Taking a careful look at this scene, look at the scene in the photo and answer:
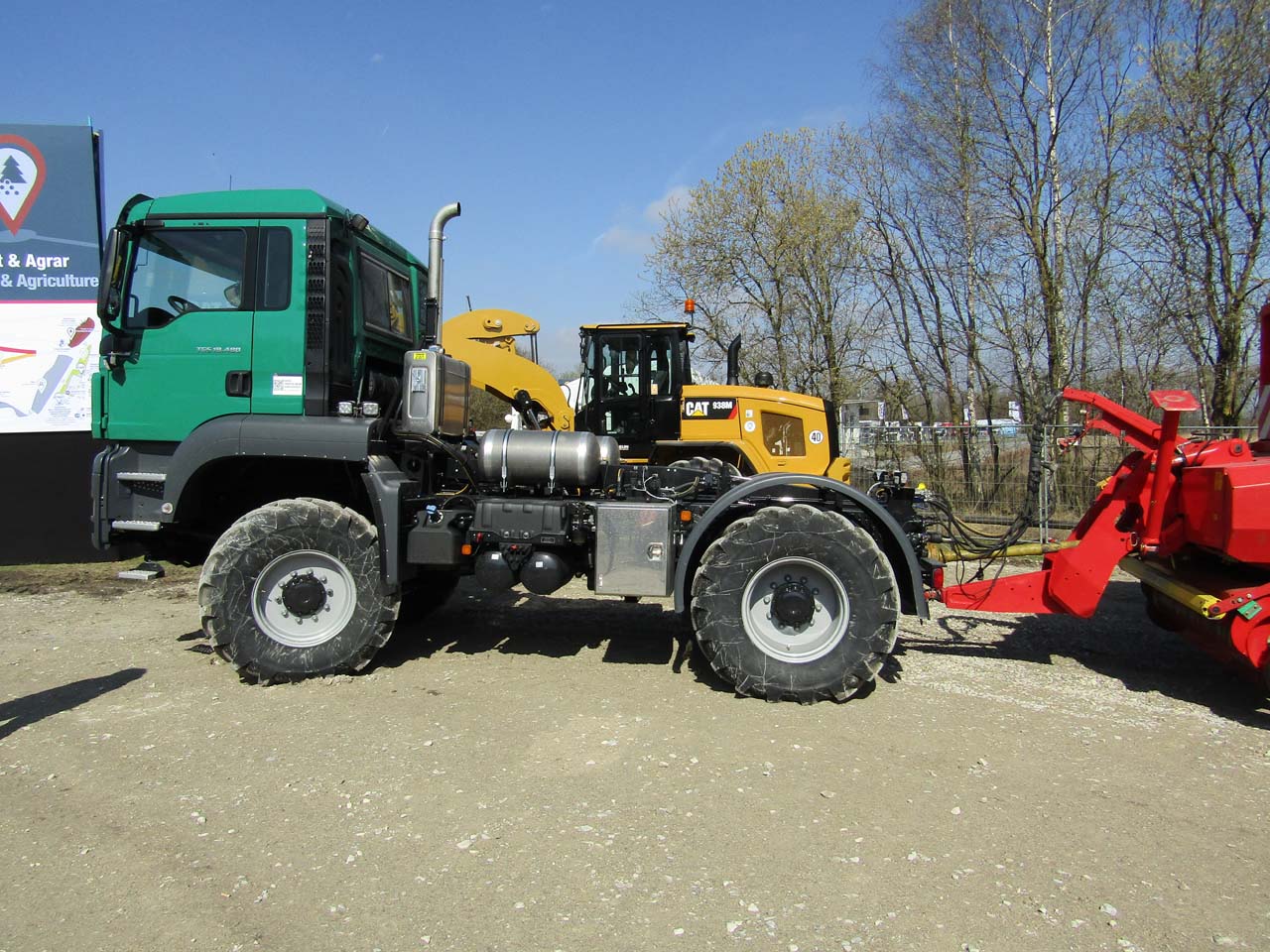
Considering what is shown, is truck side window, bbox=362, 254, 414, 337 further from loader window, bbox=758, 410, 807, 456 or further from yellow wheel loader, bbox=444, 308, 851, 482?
loader window, bbox=758, 410, 807, 456

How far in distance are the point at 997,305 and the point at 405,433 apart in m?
14.2

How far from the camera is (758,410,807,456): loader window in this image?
9945 millimetres

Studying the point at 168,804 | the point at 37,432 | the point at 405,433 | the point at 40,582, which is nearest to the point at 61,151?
the point at 37,432

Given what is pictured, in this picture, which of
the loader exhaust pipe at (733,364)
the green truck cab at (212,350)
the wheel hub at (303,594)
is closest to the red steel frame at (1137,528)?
the wheel hub at (303,594)

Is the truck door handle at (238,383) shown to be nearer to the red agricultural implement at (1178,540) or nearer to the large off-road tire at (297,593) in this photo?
the large off-road tire at (297,593)

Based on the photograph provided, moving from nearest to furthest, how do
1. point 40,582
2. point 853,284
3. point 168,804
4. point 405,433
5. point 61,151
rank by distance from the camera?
point 168,804 < point 405,433 < point 40,582 < point 61,151 < point 853,284

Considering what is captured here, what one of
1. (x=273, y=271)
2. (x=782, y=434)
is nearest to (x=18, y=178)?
(x=273, y=271)

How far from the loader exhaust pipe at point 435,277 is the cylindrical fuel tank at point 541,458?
91cm

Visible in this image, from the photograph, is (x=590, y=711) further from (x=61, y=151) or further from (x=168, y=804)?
(x=61, y=151)

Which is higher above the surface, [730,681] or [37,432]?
[37,432]

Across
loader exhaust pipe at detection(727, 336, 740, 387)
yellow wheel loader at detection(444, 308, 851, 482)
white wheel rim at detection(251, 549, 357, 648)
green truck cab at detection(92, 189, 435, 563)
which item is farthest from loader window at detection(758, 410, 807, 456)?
white wheel rim at detection(251, 549, 357, 648)

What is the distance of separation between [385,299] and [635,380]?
4.05 metres

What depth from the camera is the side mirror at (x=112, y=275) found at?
17.0 feet

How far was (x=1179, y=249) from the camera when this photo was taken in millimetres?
13625
